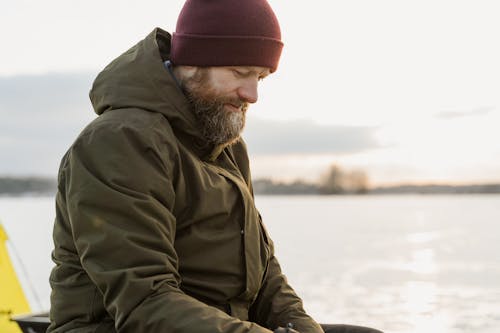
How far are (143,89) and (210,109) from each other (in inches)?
7.6

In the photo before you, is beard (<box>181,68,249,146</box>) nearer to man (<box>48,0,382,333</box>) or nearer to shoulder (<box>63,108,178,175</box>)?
man (<box>48,0,382,333</box>)

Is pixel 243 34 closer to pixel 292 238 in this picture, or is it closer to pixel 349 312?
pixel 349 312

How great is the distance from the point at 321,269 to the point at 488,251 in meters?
6.37

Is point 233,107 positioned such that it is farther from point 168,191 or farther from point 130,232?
point 130,232

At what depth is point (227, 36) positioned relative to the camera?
2047 mm

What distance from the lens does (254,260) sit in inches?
83.2

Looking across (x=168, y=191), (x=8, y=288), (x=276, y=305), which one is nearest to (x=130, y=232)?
(x=168, y=191)

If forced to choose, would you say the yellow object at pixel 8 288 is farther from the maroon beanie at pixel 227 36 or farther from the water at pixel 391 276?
the maroon beanie at pixel 227 36

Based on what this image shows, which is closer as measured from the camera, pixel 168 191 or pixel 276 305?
pixel 168 191

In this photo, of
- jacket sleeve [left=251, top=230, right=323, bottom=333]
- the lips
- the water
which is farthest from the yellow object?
the lips

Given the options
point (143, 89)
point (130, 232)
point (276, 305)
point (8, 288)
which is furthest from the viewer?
point (8, 288)

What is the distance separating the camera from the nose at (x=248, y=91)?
2051mm

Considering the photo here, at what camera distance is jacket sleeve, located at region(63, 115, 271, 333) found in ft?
5.88

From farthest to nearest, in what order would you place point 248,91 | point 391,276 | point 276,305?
point 391,276, point 276,305, point 248,91
